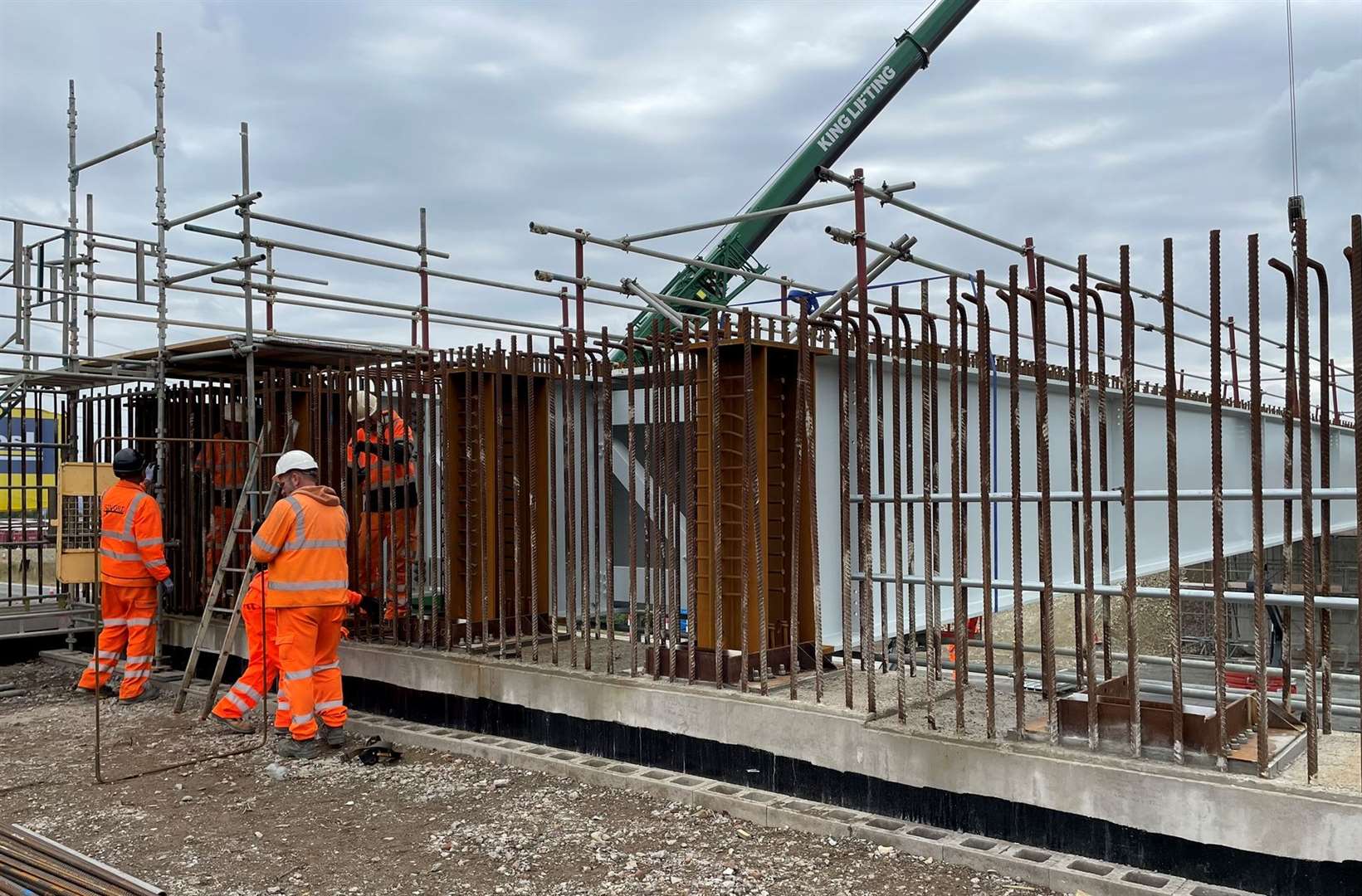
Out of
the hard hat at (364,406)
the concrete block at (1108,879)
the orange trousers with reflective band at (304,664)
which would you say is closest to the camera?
the concrete block at (1108,879)

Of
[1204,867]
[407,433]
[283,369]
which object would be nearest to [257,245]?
[283,369]

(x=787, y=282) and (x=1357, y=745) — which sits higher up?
(x=787, y=282)

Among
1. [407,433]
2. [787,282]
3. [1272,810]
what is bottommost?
[1272,810]

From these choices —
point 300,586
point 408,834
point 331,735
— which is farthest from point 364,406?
point 408,834

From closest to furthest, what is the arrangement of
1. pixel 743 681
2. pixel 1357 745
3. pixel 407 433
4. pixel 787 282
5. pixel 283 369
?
pixel 1357 745 → pixel 743 681 → pixel 407 433 → pixel 283 369 → pixel 787 282

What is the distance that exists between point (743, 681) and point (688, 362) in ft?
6.80

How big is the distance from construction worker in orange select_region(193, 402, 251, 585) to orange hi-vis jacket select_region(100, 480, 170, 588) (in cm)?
67

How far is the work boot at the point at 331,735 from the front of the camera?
7676mm

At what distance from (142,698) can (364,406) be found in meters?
3.27

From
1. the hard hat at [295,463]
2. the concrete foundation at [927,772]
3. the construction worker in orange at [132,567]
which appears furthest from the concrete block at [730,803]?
the construction worker in orange at [132,567]

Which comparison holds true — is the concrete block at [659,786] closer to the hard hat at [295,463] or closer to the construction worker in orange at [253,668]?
the construction worker in orange at [253,668]

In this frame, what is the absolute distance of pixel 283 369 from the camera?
9.56 meters

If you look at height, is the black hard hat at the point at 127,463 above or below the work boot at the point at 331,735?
above

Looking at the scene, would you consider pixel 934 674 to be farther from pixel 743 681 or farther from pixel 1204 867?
pixel 1204 867
